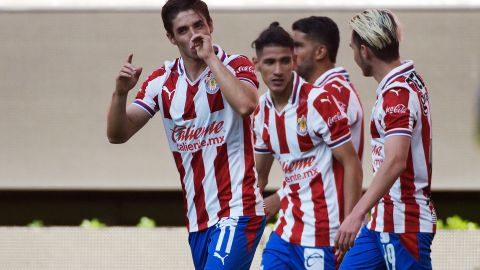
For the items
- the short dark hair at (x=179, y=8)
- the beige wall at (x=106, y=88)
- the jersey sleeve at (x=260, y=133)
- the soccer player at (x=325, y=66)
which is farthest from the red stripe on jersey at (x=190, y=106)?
the beige wall at (x=106, y=88)

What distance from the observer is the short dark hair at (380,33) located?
16.1 feet

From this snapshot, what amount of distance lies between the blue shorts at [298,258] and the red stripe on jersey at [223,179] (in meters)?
1.07

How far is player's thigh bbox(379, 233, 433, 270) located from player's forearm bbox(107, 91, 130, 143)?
1502mm

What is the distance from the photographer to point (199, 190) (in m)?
4.78

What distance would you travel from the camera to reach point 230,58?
4828 millimetres

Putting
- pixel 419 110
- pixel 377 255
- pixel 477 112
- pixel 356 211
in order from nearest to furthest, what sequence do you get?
pixel 356 211
pixel 419 110
pixel 377 255
pixel 477 112

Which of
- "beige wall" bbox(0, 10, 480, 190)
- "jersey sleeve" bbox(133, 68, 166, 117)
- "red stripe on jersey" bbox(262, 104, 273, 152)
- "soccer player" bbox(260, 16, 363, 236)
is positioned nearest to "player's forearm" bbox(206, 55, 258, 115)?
"jersey sleeve" bbox(133, 68, 166, 117)

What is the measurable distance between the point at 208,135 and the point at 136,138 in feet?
26.9

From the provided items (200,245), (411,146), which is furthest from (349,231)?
(200,245)

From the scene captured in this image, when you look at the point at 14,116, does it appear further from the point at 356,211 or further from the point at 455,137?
the point at 356,211

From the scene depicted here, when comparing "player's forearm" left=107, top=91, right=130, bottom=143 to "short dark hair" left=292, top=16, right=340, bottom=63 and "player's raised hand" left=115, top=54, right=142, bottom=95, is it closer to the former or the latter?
"player's raised hand" left=115, top=54, right=142, bottom=95

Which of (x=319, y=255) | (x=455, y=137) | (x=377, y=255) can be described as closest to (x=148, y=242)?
(x=319, y=255)

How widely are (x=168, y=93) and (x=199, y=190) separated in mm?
530

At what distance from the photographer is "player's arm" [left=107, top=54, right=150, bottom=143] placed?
4.54 meters
